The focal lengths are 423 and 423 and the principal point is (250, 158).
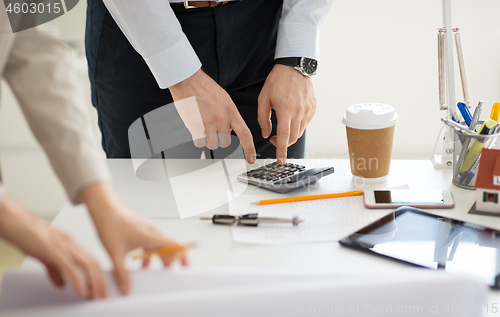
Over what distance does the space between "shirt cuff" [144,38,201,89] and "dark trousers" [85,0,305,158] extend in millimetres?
84

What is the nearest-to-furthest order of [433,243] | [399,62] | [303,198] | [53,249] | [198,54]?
[53,249]
[433,243]
[303,198]
[198,54]
[399,62]

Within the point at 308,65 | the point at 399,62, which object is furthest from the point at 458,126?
the point at 399,62

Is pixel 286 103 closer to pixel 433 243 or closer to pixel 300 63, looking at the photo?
pixel 300 63

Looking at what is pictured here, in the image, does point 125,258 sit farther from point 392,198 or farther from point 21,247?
point 392,198

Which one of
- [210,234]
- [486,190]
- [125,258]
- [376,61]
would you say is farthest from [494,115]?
Answer: [376,61]

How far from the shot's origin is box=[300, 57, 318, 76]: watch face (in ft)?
2.23

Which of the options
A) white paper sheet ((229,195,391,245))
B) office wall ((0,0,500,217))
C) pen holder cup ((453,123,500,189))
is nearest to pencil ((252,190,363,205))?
white paper sheet ((229,195,391,245))

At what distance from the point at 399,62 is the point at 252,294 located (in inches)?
65.3

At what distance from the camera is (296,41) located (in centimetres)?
68

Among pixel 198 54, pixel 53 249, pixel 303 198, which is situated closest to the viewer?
pixel 53 249

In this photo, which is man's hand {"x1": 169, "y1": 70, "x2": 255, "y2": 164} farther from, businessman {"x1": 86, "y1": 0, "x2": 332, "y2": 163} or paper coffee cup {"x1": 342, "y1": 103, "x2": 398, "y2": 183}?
paper coffee cup {"x1": 342, "y1": 103, "x2": 398, "y2": 183}

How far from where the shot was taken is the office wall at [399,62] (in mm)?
1654

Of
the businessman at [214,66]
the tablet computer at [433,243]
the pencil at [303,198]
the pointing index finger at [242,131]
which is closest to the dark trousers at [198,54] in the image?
the businessman at [214,66]

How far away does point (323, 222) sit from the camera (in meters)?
0.49
